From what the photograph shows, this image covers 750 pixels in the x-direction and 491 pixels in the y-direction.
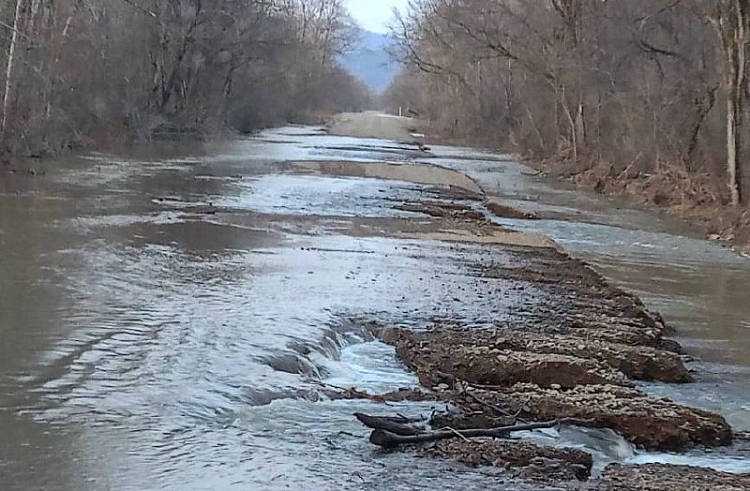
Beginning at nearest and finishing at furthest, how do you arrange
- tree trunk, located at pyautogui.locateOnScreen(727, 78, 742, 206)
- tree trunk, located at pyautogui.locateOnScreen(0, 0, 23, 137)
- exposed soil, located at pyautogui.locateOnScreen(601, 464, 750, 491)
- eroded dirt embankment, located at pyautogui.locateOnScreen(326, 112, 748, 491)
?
exposed soil, located at pyautogui.locateOnScreen(601, 464, 750, 491), eroded dirt embankment, located at pyautogui.locateOnScreen(326, 112, 748, 491), tree trunk, located at pyautogui.locateOnScreen(727, 78, 742, 206), tree trunk, located at pyautogui.locateOnScreen(0, 0, 23, 137)

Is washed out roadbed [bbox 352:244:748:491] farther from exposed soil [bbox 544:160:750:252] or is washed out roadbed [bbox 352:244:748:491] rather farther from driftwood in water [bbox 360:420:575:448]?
exposed soil [bbox 544:160:750:252]

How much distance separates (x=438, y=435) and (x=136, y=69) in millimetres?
46813

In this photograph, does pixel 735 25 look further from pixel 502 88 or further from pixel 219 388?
pixel 502 88

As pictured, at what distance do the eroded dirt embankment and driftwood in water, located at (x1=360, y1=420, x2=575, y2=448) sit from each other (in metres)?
0.08

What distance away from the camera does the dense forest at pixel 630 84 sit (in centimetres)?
2716

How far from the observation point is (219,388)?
9.27 metres

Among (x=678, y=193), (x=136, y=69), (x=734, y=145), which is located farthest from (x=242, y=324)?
(x=136, y=69)

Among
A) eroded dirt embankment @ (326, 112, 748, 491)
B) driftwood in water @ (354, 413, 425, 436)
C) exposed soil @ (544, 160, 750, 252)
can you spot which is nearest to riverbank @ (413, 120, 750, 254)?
exposed soil @ (544, 160, 750, 252)

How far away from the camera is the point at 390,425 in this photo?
26.7 ft

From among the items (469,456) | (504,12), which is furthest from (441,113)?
(469,456)

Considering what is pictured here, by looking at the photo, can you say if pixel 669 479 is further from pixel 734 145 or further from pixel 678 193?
pixel 678 193

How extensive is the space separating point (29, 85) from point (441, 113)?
52.6 m

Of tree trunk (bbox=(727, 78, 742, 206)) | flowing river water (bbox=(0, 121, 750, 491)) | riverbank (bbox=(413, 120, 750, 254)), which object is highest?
tree trunk (bbox=(727, 78, 742, 206))

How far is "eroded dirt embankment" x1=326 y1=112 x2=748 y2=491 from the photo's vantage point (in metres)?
7.68
